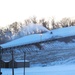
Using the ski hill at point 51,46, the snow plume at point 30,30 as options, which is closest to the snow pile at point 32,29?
the snow plume at point 30,30

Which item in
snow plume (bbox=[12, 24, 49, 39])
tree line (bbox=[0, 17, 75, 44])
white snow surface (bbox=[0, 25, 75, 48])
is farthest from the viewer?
snow plume (bbox=[12, 24, 49, 39])

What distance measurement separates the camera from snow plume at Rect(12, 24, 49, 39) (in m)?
32.8

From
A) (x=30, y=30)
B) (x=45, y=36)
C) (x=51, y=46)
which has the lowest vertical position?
(x=51, y=46)

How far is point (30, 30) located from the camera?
33062 millimetres

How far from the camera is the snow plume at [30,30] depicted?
108 ft

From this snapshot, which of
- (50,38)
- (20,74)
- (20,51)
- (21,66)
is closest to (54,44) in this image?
(50,38)

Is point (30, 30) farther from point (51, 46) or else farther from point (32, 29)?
point (51, 46)

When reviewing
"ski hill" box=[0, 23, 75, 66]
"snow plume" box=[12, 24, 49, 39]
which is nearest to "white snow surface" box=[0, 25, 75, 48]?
"ski hill" box=[0, 23, 75, 66]

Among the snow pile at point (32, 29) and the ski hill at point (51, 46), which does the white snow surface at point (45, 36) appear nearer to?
the ski hill at point (51, 46)

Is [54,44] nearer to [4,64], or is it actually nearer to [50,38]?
[50,38]

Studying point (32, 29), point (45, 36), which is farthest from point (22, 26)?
point (45, 36)

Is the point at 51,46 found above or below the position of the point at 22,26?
below

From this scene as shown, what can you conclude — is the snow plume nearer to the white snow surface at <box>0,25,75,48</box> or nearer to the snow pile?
the snow pile

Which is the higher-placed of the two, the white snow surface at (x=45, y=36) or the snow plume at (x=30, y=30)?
the snow plume at (x=30, y=30)
